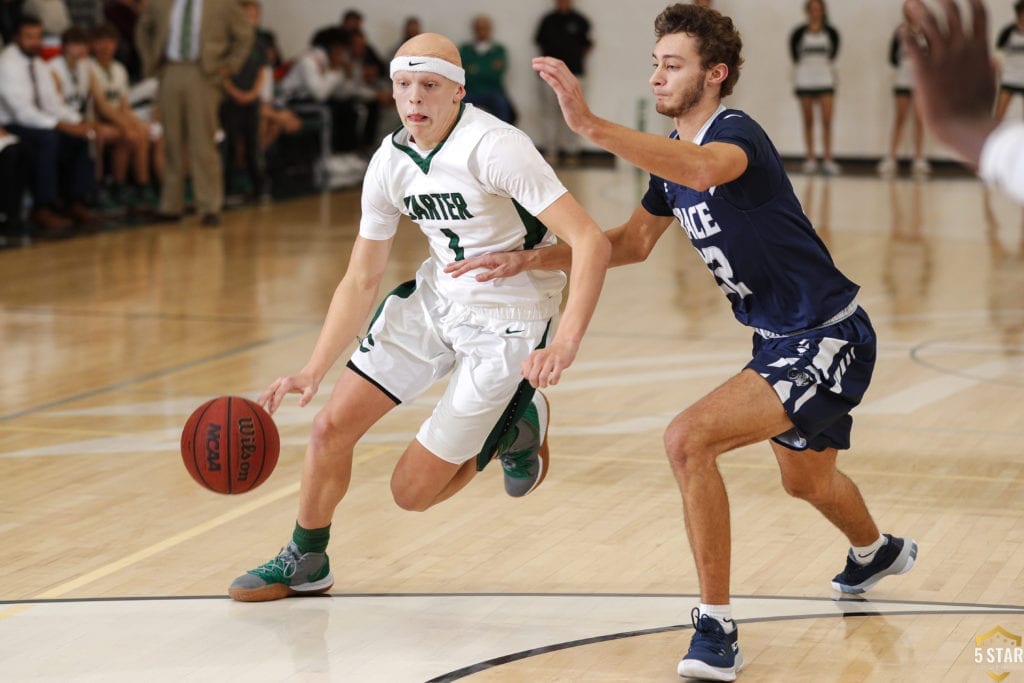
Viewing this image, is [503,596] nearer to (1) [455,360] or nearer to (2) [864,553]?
(1) [455,360]

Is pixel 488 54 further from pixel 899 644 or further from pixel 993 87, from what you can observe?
pixel 993 87

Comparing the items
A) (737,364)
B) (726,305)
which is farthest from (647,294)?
(737,364)

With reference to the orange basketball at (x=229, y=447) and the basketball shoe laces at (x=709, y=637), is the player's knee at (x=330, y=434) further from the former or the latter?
the basketball shoe laces at (x=709, y=637)

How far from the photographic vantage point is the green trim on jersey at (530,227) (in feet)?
15.5

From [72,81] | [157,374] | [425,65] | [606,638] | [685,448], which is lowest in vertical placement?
[157,374]

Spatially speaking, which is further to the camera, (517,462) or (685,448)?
(517,462)

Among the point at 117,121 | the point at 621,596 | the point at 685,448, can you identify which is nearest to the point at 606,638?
the point at 621,596

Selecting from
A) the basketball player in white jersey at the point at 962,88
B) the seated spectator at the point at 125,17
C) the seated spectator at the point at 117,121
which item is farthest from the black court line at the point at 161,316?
the basketball player in white jersey at the point at 962,88

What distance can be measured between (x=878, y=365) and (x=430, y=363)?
13.8 feet

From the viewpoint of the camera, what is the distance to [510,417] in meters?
4.83

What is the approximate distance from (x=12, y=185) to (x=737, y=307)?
9675mm

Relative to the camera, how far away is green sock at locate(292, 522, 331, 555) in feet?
15.5

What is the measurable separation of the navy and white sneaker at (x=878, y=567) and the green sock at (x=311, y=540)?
1.58m

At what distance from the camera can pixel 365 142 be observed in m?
19.5
